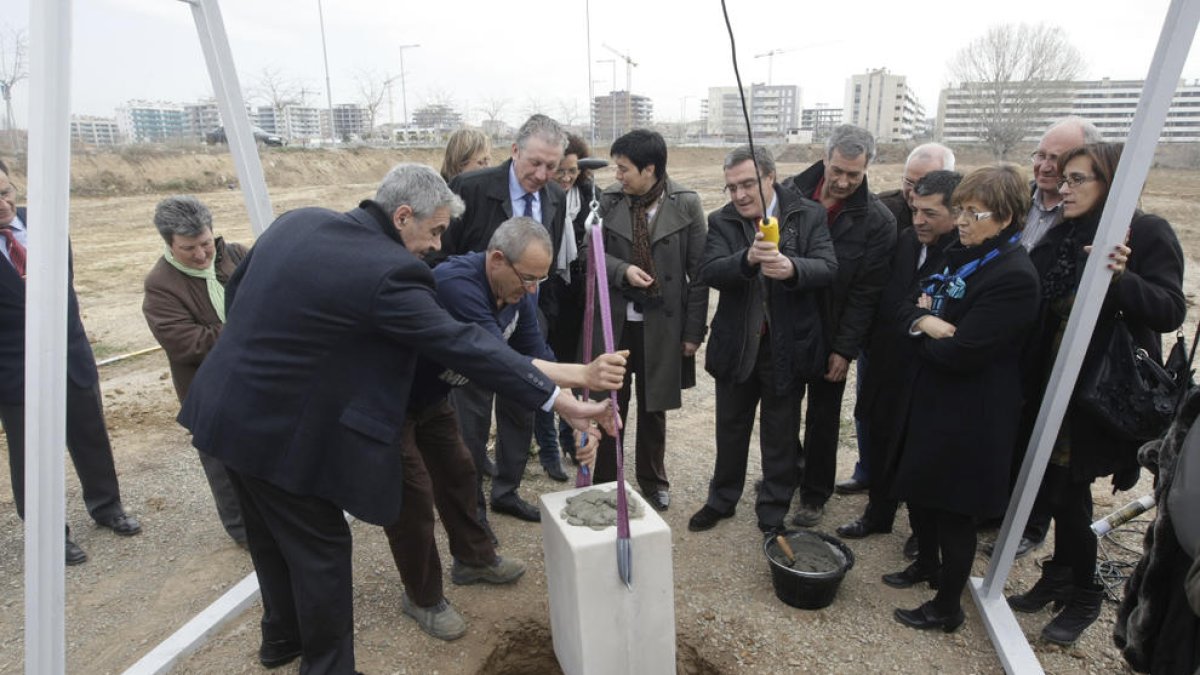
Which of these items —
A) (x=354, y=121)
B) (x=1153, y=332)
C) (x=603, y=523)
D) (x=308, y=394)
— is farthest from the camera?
(x=354, y=121)

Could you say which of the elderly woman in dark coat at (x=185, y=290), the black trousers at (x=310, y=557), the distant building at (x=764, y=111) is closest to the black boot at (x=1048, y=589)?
the black trousers at (x=310, y=557)

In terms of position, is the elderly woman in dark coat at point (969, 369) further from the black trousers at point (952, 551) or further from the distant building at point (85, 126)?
the distant building at point (85, 126)

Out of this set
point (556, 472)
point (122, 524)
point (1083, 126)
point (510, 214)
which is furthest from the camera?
point (556, 472)

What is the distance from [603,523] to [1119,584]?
256cm

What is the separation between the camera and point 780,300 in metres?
3.40

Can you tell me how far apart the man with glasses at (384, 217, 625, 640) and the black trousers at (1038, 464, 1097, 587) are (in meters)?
1.85

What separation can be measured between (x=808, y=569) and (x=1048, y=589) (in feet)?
3.37

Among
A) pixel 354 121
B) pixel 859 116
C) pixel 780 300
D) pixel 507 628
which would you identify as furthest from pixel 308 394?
pixel 859 116

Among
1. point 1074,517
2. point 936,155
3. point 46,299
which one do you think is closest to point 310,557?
point 46,299

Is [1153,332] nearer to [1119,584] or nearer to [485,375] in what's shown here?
[1119,584]

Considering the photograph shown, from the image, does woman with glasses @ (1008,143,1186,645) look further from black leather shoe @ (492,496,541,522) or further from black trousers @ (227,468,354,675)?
black trousers @ (227,468,354,675)

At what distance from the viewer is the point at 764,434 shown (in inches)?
144

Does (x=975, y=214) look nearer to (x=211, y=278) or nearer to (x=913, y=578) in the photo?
(x=913, y=578)

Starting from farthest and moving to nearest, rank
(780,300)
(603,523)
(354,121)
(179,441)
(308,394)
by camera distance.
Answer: (354,121) → (179,441) → (780,300) → (603,523) → (308,394)
